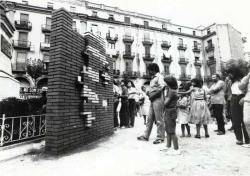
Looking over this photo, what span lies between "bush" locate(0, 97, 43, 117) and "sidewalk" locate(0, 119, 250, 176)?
102 cm

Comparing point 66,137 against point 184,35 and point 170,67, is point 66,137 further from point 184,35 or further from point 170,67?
point 184,35

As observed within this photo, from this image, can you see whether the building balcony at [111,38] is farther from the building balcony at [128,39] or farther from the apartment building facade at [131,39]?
the building balcony at [128,39]

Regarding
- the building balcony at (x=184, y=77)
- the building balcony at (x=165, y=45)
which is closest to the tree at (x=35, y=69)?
the building balcony at (x=165, y=45)

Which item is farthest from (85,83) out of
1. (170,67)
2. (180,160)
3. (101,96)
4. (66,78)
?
(170,67)

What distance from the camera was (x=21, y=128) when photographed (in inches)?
160

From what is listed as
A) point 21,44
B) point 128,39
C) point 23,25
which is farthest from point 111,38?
point 21,44

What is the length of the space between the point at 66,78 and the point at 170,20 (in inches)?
1568

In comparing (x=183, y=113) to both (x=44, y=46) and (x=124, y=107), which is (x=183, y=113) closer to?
(x=124, y=107)

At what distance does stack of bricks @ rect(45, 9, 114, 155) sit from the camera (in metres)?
3.17

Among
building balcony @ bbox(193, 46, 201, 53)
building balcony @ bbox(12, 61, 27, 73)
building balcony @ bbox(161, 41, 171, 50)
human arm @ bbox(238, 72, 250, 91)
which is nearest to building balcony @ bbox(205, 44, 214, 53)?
building balcony @ bbox(193, 46, 201, 53)

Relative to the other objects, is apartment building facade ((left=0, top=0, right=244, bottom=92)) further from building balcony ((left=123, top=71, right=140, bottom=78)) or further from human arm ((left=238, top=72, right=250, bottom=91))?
human arm ((left=238, top=72, right=250, bottom=91))

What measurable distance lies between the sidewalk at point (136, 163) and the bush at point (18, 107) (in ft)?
3.36

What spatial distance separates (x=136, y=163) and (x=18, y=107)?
311cm

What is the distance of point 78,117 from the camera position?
370 cm
